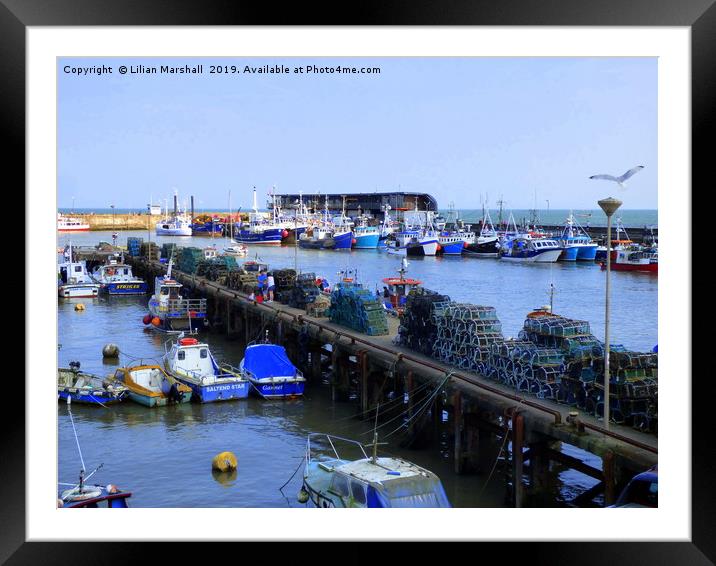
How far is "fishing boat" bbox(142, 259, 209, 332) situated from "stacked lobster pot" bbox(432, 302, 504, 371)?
1297cm

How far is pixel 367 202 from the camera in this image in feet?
303

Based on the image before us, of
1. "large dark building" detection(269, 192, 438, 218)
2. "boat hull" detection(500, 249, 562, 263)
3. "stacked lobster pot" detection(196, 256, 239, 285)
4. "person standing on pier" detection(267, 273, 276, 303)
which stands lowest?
"person standing on pier" detection(267, 273, 276, 303)

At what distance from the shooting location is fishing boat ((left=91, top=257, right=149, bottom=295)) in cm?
3553

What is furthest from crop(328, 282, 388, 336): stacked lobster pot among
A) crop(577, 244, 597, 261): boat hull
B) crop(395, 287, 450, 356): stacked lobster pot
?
crop(577, 244, 597, 261): boat hull

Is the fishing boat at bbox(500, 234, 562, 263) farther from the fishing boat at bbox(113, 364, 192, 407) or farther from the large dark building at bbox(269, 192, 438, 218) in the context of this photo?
the fishing boat at bbox(113, 364, 192, 407)

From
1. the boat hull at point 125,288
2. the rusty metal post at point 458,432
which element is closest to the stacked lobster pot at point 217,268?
the boat hull at point 125,288

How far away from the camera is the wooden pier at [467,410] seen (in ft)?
33.5

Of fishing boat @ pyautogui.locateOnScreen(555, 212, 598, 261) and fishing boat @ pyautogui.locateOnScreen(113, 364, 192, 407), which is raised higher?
fishing boat @ pyautogui.locateOnScreen(555, 212, 598, 261)
